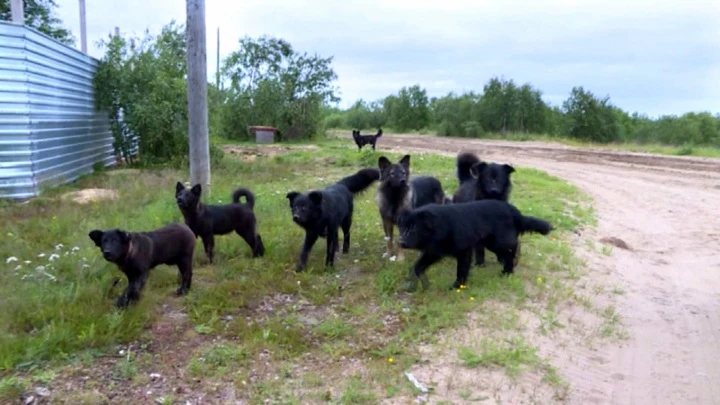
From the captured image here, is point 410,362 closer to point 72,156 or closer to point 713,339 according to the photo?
point 713,339

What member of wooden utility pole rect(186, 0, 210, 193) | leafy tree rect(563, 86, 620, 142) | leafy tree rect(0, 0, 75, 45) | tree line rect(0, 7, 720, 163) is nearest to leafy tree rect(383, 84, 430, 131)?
tree line rect(0, 7, 720, 163)

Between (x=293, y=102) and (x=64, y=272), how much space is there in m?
32.0

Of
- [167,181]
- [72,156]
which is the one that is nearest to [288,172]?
[167,181]

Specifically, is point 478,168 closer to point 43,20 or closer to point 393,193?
point 393,193

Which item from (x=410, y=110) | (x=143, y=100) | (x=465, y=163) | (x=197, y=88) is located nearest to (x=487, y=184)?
(x=465, y=163)

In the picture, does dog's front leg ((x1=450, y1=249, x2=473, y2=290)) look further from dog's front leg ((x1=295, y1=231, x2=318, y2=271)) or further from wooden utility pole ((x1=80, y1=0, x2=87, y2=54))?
wooden utility pole ((x1=80, y1=0, x2=87, y2=54))

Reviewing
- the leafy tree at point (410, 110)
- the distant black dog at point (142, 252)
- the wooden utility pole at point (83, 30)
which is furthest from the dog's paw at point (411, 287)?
the leafy tree at point (410, 110)

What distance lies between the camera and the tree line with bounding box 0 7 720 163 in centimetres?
1848

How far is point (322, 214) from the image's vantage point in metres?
7.92

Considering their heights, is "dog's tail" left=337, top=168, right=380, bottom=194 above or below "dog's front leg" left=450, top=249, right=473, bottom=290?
above

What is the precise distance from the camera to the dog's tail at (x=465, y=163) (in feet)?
31.0

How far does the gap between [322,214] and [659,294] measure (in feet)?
14.1

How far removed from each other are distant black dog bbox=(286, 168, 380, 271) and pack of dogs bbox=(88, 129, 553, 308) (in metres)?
0.01

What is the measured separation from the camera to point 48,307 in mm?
5977
